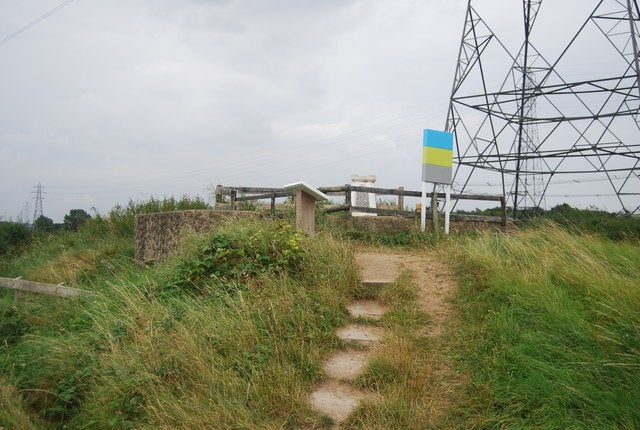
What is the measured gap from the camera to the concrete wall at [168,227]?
29.6 ft

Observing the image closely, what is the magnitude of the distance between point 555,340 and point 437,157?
26.0 ft

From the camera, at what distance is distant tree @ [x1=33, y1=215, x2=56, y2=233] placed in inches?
746

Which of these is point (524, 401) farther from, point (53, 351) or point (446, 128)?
point (446, 128)

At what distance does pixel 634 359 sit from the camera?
3.69 meters

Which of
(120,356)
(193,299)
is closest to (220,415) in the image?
(120,356)

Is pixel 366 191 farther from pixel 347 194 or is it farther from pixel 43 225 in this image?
pixel 43 225

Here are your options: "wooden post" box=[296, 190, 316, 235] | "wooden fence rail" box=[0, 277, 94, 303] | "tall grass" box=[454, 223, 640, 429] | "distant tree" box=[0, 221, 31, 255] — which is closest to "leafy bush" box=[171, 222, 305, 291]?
"wooden post" box=[296, 190, 316, 235]

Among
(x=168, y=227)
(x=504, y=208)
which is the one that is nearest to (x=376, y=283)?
(x=168, y=227)

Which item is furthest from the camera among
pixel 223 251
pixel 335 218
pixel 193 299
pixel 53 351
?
pixel 335 218

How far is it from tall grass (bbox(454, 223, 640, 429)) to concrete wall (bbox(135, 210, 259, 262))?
4831 millimetres

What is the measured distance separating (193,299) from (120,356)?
1.34 m

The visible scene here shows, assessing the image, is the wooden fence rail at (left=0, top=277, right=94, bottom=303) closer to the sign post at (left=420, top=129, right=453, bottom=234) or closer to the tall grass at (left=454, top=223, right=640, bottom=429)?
the tall grass at (left=454, top=223, right=640, bottom=429)

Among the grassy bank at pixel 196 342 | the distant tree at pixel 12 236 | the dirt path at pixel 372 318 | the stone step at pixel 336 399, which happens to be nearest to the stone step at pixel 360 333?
the dirt path at pixel 372 318

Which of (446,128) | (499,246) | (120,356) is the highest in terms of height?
(446,128)
